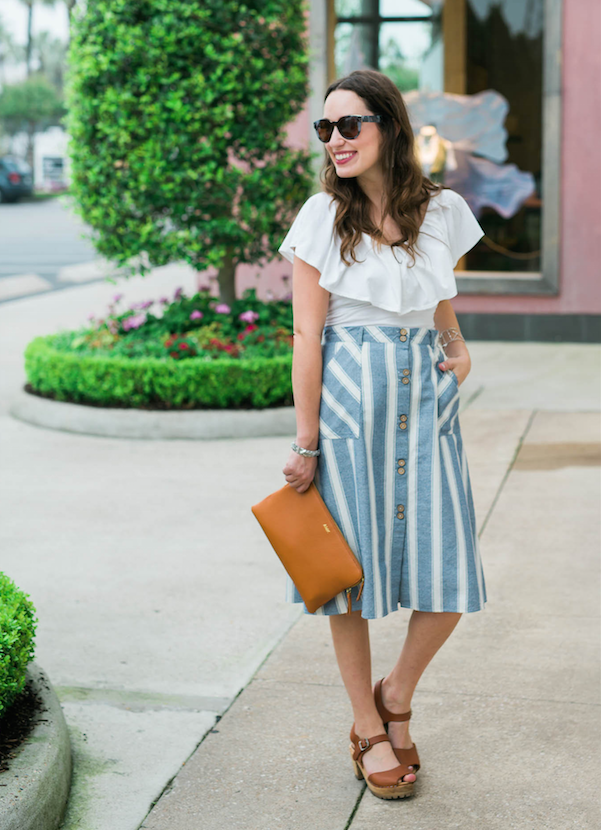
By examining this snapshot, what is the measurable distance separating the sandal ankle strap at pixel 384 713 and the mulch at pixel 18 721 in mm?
905

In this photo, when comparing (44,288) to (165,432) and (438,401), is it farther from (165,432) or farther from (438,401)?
(438,401)

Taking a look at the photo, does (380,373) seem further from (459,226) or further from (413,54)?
(413,54)

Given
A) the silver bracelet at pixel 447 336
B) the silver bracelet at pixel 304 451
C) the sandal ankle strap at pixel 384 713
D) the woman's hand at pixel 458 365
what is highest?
the silver bracelet at pixel 447 336

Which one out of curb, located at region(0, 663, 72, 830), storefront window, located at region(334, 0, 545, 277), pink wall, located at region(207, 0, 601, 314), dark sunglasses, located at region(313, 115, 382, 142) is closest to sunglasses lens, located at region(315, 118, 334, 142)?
dark sunglasses, located at region(313, 115, 382, 142)

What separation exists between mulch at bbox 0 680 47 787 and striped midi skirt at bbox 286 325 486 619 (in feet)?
2.70

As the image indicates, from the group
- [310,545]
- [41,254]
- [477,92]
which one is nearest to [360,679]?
[310,545]

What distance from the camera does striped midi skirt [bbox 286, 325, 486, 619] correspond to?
263 centimetres

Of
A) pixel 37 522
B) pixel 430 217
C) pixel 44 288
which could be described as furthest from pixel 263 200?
pixel 44 288

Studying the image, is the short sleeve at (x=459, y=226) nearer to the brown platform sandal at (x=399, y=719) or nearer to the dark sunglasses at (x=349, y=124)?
the dark sunglasses at (x=349, y=124)

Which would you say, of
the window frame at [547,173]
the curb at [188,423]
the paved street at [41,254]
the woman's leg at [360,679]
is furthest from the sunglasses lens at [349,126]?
the window frame at [547,173]

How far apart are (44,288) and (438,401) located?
14.2m

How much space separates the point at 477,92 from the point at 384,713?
829 cm

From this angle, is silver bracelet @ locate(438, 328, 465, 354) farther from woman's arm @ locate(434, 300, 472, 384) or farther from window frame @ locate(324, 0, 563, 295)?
window frame @ locate(324, 0, 563, 295)

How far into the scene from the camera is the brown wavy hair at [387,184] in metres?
2.63
